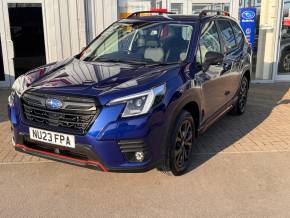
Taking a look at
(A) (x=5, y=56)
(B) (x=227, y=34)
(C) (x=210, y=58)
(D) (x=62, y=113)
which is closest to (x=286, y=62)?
(B) (x=227, y=34)

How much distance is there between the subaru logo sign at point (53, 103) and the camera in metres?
3.46

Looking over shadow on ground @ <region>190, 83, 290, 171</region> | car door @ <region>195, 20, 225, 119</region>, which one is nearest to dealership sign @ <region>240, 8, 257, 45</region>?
shadow on ground @ <region>190, 83, 290, 171</region>

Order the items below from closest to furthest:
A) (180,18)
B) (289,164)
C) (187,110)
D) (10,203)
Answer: (10,203), (187,110), (289,164), (180,18)

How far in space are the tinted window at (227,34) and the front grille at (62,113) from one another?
2.75m

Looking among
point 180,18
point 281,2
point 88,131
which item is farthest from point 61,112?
point 281,2

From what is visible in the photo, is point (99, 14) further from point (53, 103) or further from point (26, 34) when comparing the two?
point (53, 103)

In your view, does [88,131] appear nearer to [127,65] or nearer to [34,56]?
[127,65]

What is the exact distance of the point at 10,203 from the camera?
3539mm

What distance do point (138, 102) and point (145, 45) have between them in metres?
1.41

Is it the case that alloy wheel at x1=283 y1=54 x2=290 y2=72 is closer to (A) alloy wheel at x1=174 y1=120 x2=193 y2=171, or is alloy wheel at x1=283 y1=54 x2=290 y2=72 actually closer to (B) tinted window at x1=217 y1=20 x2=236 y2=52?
(B) tinted window at x1=217 y1=20 x2=236 y2=52

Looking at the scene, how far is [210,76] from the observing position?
15.0ft

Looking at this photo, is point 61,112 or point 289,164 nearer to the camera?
point 61,112

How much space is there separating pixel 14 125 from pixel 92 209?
1.20 m

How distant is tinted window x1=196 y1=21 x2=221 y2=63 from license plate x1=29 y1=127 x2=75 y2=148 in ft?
6.02
